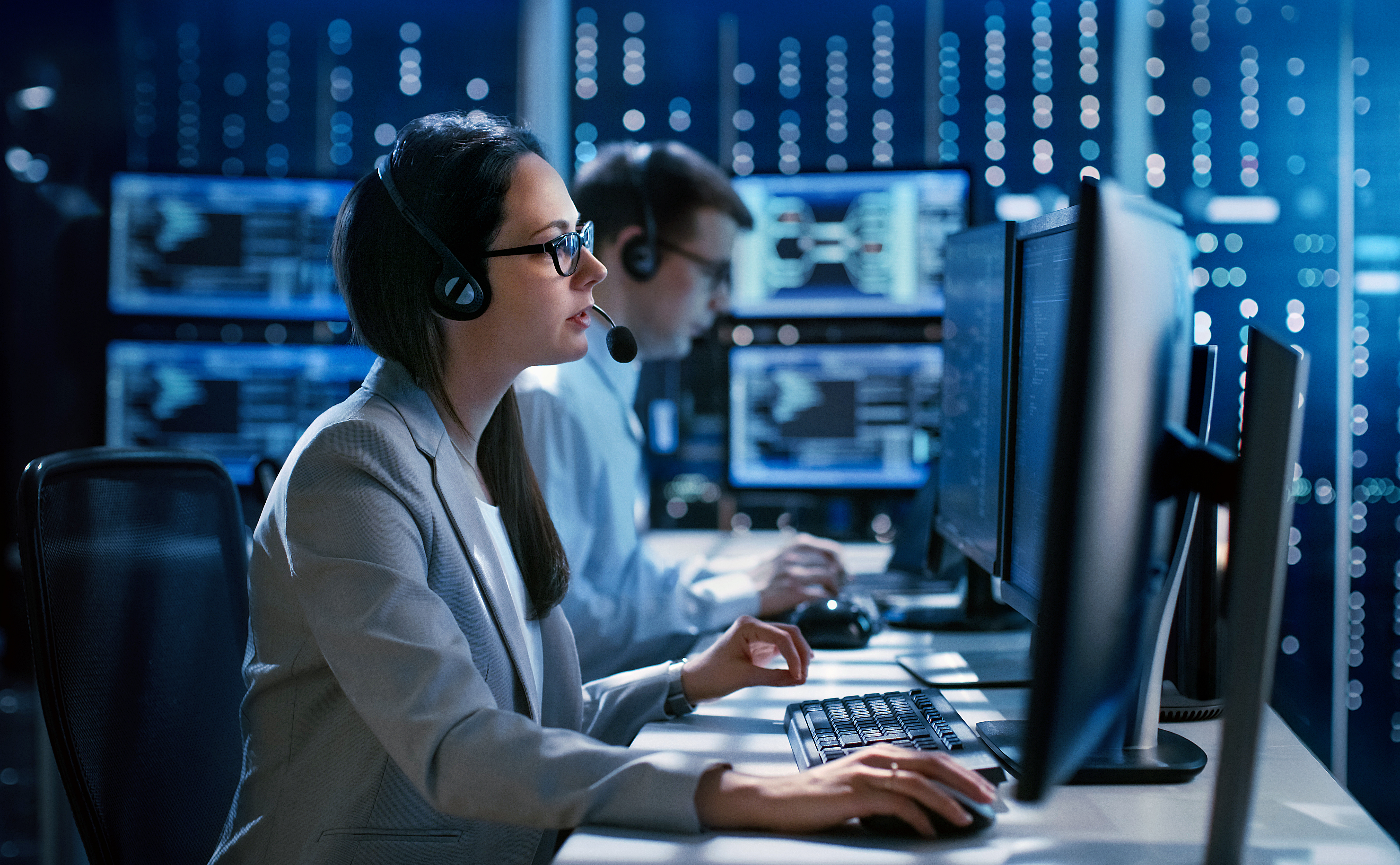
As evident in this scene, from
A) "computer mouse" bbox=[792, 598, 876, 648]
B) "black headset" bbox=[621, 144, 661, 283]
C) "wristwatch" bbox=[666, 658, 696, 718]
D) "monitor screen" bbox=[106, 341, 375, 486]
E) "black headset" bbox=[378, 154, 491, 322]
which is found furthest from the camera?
"monitor screen" bbox=[106, 341, 375, 486]

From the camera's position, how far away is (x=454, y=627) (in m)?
0.82

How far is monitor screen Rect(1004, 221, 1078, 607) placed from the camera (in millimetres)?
A: 909

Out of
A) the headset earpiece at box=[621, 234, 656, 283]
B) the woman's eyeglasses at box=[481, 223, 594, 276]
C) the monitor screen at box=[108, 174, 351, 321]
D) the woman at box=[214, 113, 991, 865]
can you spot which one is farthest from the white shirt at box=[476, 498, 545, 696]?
the monitor screen at box=[108, 174, 351, 321]

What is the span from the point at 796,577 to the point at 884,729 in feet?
2.04

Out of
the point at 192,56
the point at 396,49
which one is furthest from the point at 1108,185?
the point at 192,56

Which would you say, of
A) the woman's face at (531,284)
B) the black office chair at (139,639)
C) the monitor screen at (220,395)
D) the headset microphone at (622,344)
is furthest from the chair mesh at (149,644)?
the monitor screen at (220,395)

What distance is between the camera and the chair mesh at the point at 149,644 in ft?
3.10

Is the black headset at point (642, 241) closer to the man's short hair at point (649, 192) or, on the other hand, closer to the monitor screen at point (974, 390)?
the man's short hair at point (649, 192)

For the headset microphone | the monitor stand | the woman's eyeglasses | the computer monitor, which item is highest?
the woman's eyeglasses

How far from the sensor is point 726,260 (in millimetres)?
1868

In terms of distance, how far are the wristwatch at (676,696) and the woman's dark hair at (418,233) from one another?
369mm

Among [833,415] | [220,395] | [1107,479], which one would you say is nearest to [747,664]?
[1107,479]

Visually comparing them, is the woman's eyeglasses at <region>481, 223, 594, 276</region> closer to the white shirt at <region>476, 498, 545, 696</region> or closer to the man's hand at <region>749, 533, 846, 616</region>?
the white shirt at <region>476, 498, 545, 696</region>

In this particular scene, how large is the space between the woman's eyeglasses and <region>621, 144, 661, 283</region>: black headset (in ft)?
2.10
